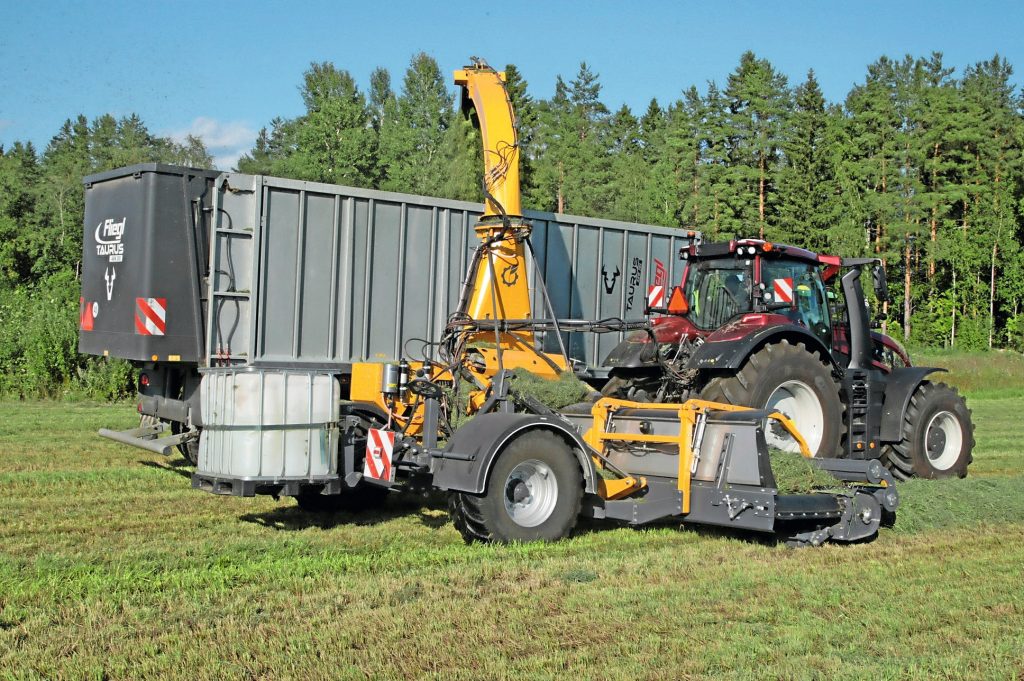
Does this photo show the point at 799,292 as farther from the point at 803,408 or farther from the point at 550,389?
the point at 550,389

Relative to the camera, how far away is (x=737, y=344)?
8.58 metres

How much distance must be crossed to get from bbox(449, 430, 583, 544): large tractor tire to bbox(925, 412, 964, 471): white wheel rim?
5122mm

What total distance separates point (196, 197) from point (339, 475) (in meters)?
3.93

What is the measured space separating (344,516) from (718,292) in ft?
13.1

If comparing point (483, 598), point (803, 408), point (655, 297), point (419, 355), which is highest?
point (655, 297)

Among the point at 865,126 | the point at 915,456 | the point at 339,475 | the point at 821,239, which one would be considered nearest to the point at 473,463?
the point at 339,475

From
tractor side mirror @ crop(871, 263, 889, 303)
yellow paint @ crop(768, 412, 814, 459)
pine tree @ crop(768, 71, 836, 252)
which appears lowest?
yellow paint @ crop(768, 412, 814, 459)

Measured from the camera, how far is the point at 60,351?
1917cm

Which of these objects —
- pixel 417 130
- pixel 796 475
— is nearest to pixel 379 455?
pixel 796 475

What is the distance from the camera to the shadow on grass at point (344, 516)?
8.20 m

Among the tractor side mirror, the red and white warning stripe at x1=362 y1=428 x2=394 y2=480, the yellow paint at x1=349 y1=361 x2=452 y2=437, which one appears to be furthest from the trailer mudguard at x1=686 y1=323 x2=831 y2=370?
the red and white warning stripe at x1=362 y1=428 x2=394 y2=480

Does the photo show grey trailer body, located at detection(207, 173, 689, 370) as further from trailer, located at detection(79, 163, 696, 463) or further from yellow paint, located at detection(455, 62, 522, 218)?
yellow paint, located at detection(455, 62, 522, 218)

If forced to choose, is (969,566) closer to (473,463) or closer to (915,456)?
(473,463)

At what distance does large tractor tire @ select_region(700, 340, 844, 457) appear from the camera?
329 inches
